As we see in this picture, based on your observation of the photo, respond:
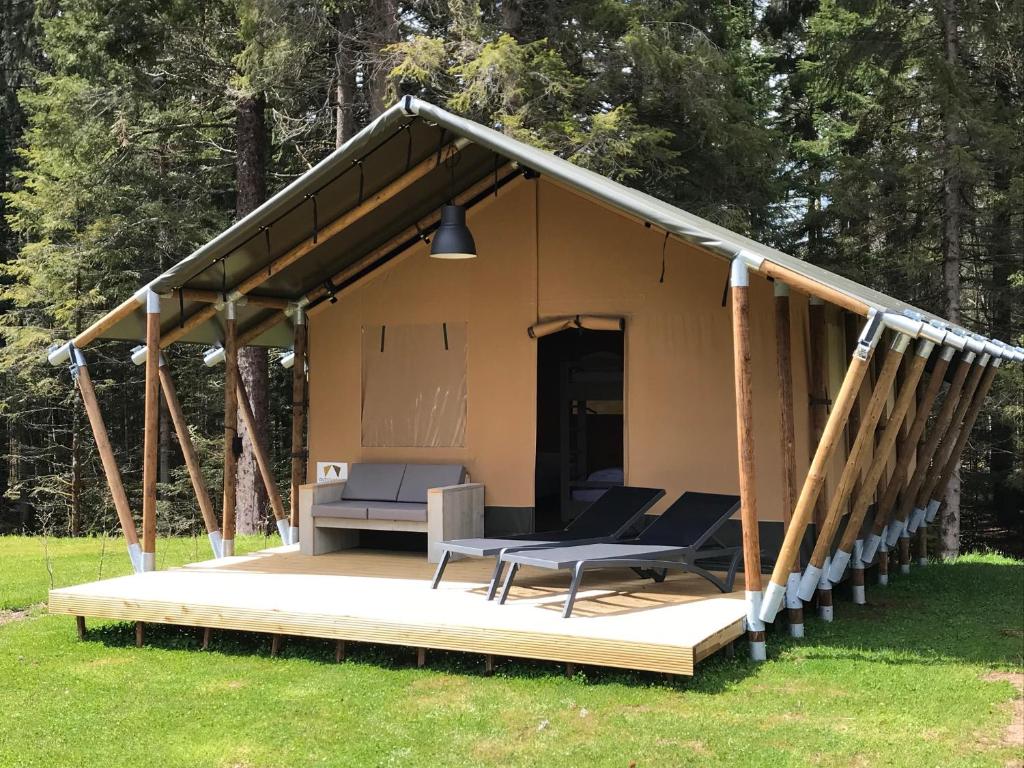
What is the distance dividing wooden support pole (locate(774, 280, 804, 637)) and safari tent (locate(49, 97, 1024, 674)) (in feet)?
0.06

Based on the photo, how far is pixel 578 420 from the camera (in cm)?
1027

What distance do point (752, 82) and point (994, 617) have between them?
32.8 feet

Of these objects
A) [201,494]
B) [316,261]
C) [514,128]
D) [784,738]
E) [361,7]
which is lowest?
[784,738]

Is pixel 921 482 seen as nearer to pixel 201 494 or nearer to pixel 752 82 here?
pixel 201 494

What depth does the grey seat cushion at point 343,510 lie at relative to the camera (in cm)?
858

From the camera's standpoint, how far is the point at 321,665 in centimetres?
620

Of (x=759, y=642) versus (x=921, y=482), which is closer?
(x=759, y=642)

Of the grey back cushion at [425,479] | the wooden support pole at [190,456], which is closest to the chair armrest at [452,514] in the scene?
the grey back cushion at [425,479]

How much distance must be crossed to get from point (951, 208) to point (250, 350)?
8.91 metres

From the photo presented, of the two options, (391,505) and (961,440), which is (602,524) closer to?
(391,505)

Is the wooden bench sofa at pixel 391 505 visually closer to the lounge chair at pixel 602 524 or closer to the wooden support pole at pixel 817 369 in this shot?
the lounge chair at pixel 602 524

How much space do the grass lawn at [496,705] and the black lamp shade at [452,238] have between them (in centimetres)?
254

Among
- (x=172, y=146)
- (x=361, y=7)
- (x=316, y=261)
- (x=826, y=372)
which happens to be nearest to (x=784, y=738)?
(x=826, y=372)

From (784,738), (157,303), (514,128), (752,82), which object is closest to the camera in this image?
(784,738)
